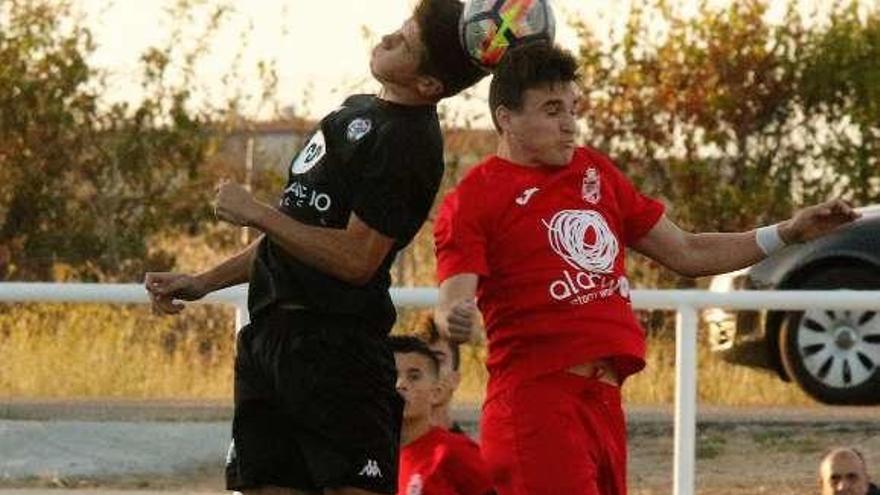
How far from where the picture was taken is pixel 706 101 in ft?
63.6

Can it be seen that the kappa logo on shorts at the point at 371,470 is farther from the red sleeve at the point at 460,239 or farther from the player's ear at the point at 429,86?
the player's ear at the point at 429,86

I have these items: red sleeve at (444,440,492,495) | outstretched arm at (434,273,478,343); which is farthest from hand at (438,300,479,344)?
red sleeve at (444,440,492,495)

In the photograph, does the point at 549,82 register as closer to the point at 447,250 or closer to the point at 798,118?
the point at 447,250

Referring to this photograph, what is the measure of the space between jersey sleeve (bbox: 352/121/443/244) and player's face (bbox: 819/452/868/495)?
3.50m

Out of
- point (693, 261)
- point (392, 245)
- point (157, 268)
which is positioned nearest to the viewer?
point (392, 245)

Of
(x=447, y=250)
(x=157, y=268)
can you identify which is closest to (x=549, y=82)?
(x=447, y=250)

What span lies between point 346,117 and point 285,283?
1.31 feet

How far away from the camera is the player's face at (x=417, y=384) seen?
27.8ft

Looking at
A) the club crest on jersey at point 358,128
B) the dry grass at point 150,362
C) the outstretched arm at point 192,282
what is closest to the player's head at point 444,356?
the dry grass at point 150,362

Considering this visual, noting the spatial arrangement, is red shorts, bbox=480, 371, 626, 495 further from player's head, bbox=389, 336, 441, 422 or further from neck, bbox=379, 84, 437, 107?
player's head, bbox=389, 336, 441, 422

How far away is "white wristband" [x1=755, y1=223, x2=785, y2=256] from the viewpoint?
7207mm

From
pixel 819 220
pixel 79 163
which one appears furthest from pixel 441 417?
pixel 79 163

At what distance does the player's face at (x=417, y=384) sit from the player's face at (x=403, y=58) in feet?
5.88

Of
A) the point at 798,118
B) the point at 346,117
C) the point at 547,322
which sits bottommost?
the point at 547,322
